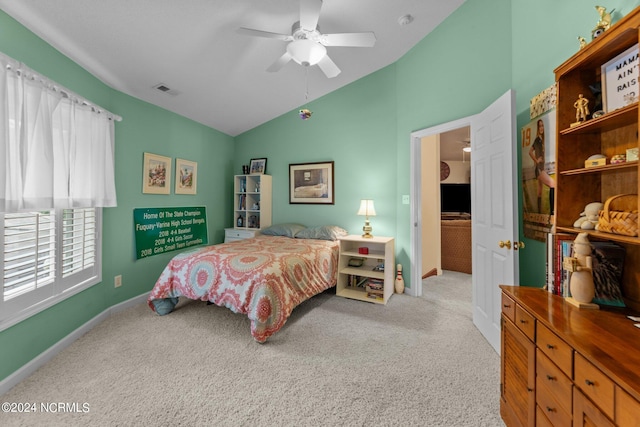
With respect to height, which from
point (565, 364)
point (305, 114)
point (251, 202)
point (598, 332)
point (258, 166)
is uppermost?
point (305, 114)

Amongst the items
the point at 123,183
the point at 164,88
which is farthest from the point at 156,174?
the point at 164,88

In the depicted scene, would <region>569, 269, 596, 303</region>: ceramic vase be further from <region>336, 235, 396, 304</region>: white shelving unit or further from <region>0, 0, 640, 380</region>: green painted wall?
<region>336, 235, 396, 304</region>: white shelving unit

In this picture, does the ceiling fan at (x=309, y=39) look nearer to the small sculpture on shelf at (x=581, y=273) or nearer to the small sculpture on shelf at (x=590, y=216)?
the small sculpture on shelf at (x=590, y=216)

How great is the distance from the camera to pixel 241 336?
7.97 ft

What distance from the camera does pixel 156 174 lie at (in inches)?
133

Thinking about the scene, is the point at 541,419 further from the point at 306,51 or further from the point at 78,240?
the point at 78,240

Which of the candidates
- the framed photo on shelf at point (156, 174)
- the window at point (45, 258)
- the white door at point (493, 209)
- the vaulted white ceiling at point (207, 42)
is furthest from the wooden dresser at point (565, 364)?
the framed photo on shelf at point (156, 174)

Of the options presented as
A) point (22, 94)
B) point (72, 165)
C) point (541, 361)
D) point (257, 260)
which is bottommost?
point (541, 361)

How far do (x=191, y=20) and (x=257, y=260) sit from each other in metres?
2.15

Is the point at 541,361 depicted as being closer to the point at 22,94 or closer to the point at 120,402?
the point at 120,402

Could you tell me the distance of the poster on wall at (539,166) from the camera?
1732 mm

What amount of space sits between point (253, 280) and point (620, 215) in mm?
2298

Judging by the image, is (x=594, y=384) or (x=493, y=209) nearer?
(x=594, y=384)

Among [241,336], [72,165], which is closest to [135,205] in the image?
[72,165]
